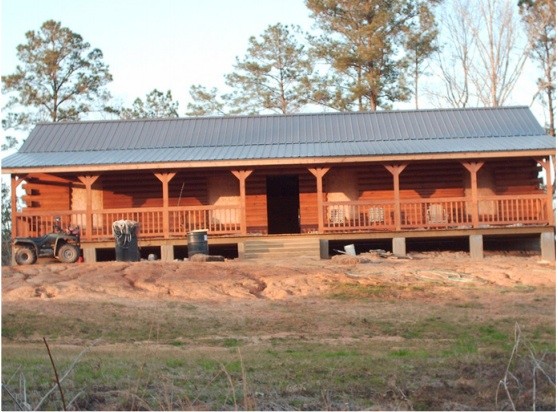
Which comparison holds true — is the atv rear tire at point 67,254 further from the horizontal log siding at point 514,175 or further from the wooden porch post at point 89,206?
the horizontal log siding at point 514,175

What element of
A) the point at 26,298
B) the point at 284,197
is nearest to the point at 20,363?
the point at 26,298

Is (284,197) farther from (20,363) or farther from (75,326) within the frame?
(20,363)

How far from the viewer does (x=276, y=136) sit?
94.1 feet

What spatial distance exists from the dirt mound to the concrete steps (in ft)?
4.78

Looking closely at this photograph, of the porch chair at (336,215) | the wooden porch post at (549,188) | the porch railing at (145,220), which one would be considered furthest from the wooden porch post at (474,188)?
the porch railing at (145,220)

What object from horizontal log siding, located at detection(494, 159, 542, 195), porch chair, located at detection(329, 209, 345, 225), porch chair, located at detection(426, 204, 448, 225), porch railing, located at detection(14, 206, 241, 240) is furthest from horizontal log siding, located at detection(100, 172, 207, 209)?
horizontal log siding, located at detection(494, 159, 542, 195)

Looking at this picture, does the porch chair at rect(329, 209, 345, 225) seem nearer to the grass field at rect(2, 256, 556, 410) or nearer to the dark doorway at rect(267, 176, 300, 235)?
the dark doorway at rect(267, 176, 300, 235)

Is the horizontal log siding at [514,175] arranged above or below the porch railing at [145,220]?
above

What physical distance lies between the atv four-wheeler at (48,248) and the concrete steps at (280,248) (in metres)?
4.24

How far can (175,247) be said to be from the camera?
85.3 ft

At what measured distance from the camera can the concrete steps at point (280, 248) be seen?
2388cm

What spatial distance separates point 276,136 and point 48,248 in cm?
845

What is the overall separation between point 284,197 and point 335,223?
4.89 m

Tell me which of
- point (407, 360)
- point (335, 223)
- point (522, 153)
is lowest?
point (407, 360)
